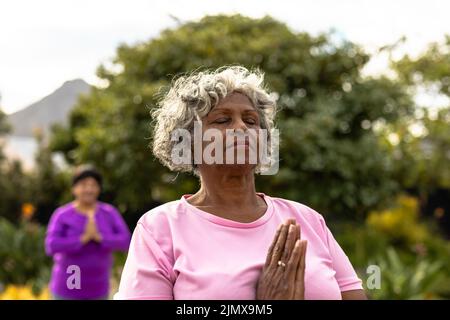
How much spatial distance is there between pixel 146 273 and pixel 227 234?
17cm

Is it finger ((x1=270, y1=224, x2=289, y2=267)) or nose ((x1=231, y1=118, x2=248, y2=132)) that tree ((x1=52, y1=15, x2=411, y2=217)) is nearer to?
nose ((x1=231, y1=118, x2=248, y2=132))

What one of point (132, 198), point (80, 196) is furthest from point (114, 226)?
point (132, 198)

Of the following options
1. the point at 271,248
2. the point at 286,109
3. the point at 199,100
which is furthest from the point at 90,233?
the point at 286,109

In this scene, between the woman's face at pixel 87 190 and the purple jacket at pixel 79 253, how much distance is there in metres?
0.11

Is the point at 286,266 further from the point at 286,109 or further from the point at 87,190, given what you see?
the point at 286,109

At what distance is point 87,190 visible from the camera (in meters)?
4.09

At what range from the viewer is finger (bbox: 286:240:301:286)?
116 cm

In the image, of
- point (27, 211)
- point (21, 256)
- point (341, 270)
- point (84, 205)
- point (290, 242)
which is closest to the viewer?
point (290, 242)

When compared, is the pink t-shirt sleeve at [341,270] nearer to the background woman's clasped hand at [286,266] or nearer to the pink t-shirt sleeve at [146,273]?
the background woman's clasped hand at [286,266]

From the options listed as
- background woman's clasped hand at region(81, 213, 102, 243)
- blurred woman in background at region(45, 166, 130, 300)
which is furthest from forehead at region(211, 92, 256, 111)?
background woman's clasped hand at region(81, 213, 102, 243)

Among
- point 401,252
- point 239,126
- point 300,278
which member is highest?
point 401,252

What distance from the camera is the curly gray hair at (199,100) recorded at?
137 centimetres

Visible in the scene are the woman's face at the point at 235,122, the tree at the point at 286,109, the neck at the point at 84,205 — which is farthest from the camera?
the tree at the point at 286,109

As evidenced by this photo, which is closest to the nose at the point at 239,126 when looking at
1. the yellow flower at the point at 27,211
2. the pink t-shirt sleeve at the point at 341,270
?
the pink t-shirt sleeve at the point at 341,270
